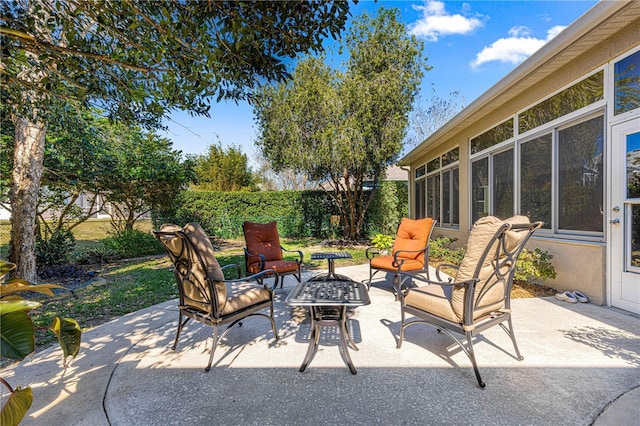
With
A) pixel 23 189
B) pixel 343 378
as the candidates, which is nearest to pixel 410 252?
pixel 343 378

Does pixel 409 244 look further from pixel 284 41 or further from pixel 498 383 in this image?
pixel 284 41

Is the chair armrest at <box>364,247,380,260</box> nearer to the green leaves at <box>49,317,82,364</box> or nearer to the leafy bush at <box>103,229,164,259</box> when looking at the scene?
the green leaves at <box>49,317,82,364</box>

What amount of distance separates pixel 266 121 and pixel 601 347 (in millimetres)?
9979

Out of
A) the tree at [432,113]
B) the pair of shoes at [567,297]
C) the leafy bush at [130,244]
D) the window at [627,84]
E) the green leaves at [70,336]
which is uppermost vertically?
the tree at [432,113]

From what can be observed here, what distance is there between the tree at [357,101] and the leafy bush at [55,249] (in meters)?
5.88

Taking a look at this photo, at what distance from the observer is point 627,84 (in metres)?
3.38

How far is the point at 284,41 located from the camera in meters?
2.60

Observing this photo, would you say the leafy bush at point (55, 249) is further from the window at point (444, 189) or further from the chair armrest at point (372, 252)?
the window at point (444, 189)

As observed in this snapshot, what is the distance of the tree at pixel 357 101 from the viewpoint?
325 inches

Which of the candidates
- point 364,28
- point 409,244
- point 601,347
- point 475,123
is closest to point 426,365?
point 601,347

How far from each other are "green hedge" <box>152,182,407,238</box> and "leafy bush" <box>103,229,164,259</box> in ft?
8.07

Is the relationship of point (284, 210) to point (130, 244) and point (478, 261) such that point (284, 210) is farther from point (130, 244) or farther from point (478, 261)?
point (478, 261)

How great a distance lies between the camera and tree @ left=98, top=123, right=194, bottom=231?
6883mm

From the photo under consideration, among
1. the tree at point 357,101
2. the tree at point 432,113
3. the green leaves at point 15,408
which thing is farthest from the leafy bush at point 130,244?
the tree at point 432,113
